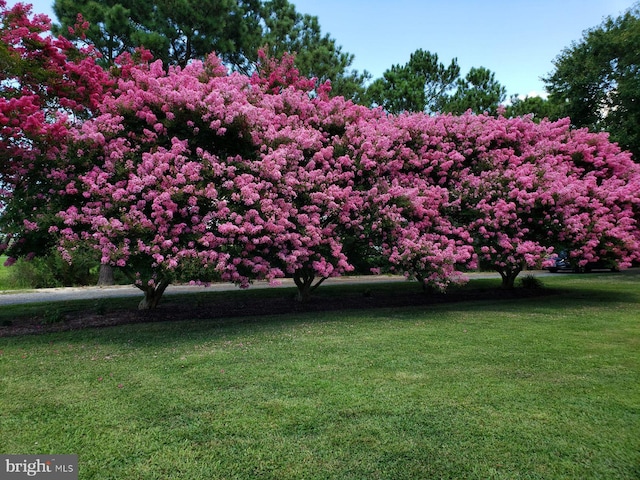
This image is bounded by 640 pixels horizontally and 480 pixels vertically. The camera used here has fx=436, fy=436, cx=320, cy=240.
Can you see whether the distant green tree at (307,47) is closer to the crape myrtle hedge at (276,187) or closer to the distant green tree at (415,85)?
the distant green tree at (415,85)

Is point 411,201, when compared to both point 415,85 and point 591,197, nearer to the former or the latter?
point 591,197

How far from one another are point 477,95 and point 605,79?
724 centimetres

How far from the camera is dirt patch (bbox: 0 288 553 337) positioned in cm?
870

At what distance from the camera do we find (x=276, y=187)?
8.59 meters

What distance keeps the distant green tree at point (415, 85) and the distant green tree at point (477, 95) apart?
75cm

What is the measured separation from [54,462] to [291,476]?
1.76 meters

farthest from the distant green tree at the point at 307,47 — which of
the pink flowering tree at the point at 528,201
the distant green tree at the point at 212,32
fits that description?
the pink flowering tree at the point at 528,201

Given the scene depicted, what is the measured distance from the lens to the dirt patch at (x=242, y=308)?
8.70 metres

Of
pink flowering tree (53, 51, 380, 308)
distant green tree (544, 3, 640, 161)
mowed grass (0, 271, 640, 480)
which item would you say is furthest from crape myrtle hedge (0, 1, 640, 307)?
distant green tree (544, 3, 640, 161)

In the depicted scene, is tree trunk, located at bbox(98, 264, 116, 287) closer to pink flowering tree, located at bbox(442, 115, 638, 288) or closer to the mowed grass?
the mowed grass

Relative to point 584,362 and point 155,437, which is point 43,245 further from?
point 584,362

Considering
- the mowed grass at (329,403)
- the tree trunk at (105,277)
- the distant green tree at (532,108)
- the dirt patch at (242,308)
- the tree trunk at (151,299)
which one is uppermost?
the distant green tree at (532,108)

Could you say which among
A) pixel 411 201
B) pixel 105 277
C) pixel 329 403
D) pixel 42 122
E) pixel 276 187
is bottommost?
pixel 329 403

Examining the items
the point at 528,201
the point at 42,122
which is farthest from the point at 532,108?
the point at 42,122
